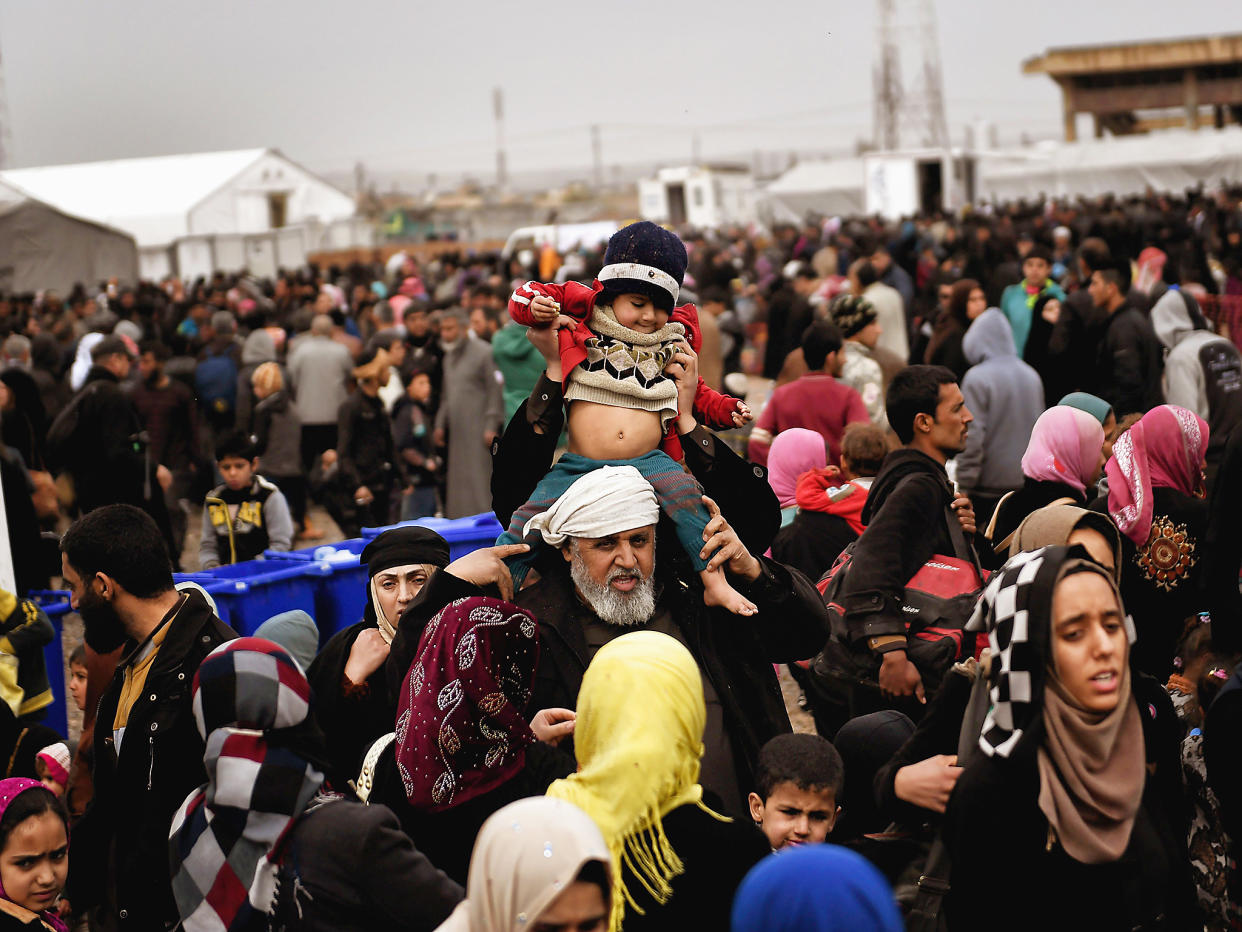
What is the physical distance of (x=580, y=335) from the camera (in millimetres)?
3799

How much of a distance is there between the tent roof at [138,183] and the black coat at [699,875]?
1502 inches

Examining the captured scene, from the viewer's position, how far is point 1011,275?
1314cm

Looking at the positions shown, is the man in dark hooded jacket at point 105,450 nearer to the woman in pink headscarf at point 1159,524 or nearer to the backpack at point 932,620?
the backpack at point 932,620

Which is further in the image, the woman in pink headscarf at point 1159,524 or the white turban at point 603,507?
the woman in pink headscarf at point 1159,524

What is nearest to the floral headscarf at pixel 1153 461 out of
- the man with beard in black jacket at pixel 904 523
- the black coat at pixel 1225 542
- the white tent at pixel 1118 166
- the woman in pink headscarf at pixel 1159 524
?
the woman in pink headscarf at pixel 1159 524

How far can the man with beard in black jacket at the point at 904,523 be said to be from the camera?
4.15 metres

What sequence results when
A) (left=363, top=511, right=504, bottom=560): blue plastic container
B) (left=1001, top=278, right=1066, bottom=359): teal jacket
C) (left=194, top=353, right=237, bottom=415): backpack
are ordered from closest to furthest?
(left=363, top=511, right=504, bottom=560): blue plastic container < (left=1001, top=278, right=1066, bottom=359): teal jacket < (left=194, top=353, right=237, bottom=415): backpack

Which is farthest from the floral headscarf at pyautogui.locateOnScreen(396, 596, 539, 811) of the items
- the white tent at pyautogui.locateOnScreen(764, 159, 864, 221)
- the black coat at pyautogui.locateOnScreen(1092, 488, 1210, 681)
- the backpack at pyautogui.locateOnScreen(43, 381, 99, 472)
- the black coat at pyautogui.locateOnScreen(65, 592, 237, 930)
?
the white tent at pyautogui.locateOnScreen(764, 159, 864, 221)

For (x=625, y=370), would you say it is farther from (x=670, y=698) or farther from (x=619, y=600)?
(x=670, y=698)

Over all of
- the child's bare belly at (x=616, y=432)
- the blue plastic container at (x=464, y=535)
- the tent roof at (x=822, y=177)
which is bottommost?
the blue plastic container at (x=464, y=535)

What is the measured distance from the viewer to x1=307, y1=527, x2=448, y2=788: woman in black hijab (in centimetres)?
383

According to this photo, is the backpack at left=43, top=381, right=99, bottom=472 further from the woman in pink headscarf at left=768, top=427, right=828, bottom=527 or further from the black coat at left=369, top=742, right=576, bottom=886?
the black coat at left=369, top=742, right=576, bottom=886

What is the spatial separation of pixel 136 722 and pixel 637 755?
1.39 m

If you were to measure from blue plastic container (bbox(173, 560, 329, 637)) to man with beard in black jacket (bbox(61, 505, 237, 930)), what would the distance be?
2.46 m
